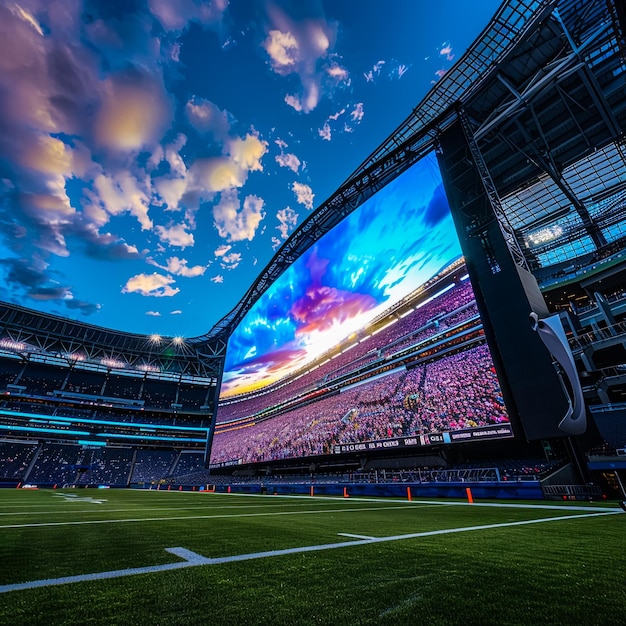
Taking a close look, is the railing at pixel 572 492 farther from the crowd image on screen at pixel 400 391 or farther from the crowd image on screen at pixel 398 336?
the crowd image on screen at pixel 398 336

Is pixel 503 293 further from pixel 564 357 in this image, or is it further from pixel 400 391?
pixel 400 391

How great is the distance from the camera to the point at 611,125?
23.9 meters

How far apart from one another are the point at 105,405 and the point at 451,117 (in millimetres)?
65364

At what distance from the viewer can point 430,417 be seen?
17.7 meters

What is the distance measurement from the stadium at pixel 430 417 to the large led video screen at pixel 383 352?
151 mm

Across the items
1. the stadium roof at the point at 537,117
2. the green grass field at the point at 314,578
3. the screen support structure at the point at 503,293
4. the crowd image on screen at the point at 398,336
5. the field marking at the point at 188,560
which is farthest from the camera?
the crowd image on screen at the point at 398,336

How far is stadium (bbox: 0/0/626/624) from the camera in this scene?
247cm

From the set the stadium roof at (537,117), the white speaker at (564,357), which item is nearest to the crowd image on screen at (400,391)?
the white speaker at (564,357)

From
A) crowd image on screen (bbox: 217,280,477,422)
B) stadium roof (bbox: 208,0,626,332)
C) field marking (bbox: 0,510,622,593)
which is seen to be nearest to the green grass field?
field marking (bbox: 0,510,622,593)

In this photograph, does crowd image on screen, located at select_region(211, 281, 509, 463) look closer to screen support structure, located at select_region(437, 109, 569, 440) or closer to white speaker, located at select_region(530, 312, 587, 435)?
screen support structure, located at select_region(437, 109, 569, 440)

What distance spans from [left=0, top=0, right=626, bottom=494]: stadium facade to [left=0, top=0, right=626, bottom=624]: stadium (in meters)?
0.16

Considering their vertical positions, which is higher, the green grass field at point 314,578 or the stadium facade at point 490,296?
the stadium facade at point 490,296

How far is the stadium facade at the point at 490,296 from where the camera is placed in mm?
16156

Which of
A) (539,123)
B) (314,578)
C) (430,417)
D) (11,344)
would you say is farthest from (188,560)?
(11,344)
